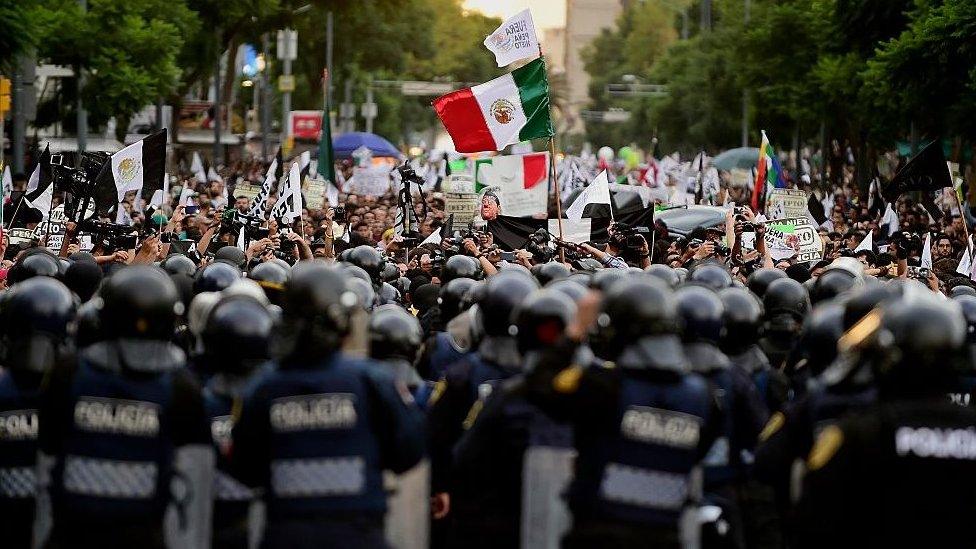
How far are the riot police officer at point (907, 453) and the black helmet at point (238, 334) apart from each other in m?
2.13

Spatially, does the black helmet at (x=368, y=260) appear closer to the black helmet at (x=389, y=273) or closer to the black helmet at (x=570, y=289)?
the black helmet at (x=389, y=273)

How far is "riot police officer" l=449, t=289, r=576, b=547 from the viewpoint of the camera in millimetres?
6688

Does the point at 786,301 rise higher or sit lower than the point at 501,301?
lower

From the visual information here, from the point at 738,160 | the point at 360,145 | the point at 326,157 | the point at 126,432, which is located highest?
the point at 360,145

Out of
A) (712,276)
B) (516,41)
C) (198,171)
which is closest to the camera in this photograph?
(712,276)

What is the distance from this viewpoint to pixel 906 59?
2792 cm

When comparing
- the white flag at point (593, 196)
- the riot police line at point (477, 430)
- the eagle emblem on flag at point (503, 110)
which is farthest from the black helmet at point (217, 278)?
the white flag at point (593, 196)

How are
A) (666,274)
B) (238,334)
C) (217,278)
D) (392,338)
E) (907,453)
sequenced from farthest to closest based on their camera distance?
(666,274)
(217,278)
(392,338)
(238,334)
(907,453)

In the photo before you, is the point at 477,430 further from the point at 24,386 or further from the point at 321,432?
the point at 24,386

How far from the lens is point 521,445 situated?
6926 mm

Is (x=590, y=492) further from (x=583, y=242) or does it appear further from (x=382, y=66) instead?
(x=382, y=66)

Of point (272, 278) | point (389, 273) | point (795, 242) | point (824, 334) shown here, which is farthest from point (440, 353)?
point (795, 242)

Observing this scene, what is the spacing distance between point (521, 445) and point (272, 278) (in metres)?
3.12

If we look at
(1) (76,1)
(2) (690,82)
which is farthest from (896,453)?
(2) (690,82)
